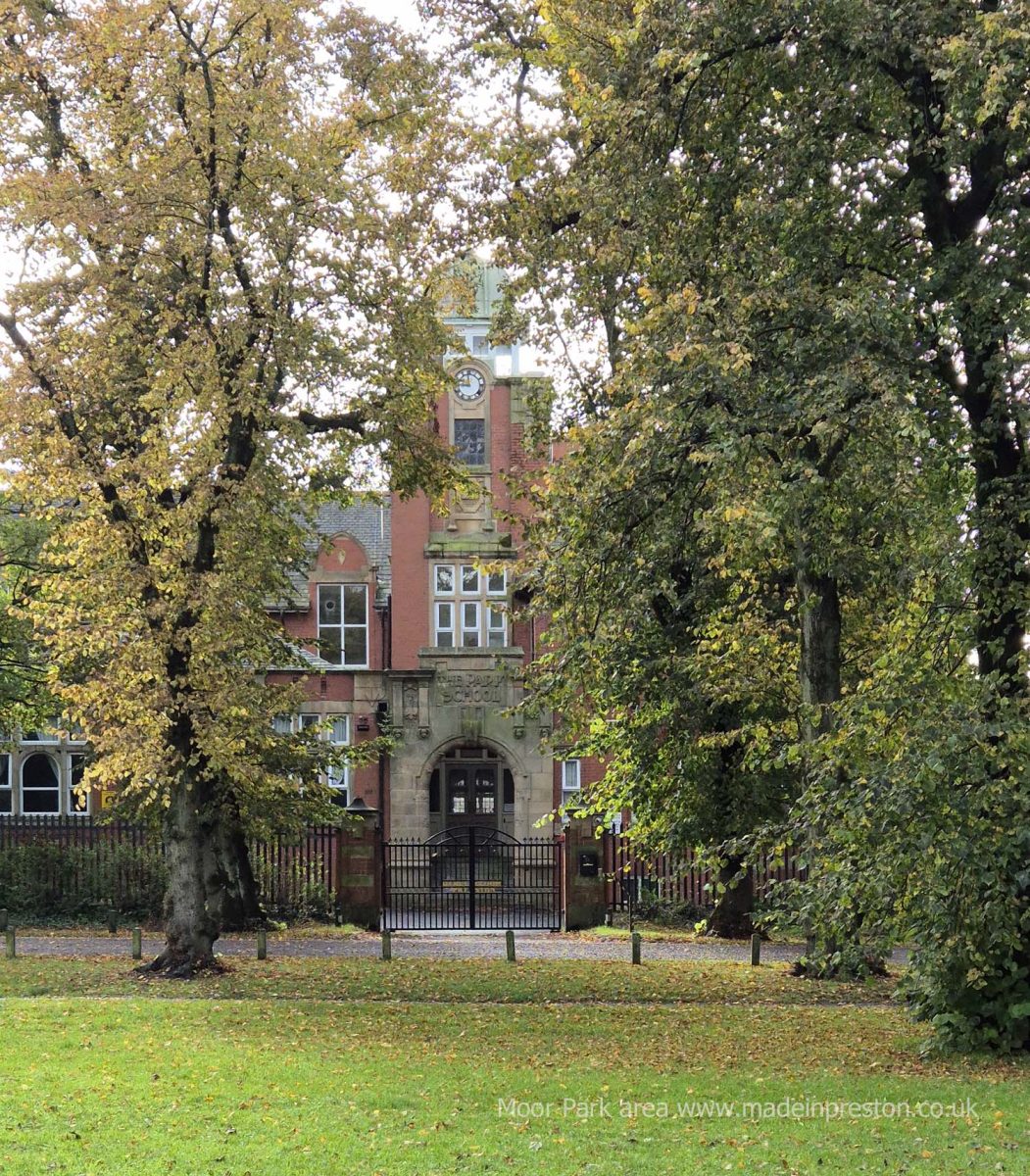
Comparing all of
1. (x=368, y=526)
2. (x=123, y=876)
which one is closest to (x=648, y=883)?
(x=123, y=876)

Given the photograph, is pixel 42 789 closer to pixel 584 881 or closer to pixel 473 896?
pixel 473 896

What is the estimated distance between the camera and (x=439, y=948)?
2366 cm

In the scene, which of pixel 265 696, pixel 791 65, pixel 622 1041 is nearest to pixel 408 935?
pixel 265 696

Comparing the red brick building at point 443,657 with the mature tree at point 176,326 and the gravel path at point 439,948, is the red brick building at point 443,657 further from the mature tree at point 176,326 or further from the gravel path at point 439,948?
the mature tree at point 176,326

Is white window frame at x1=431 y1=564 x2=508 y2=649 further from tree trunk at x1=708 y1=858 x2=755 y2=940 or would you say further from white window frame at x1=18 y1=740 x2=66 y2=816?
tree trunk at x1=708 y1=858 x2=755 y2=940

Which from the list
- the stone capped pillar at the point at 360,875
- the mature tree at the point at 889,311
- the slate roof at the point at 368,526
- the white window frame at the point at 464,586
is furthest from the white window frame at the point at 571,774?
the mature tree at the point at 889,311

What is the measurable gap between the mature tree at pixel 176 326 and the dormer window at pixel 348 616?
23.0 meters

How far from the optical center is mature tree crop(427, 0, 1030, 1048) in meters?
10.8

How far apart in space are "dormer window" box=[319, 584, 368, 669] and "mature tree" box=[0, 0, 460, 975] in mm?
22959

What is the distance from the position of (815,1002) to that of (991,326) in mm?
8712

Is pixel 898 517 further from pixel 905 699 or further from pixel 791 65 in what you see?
pixel 791 65

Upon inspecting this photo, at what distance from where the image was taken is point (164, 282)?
17547 mm

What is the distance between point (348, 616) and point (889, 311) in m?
32.3

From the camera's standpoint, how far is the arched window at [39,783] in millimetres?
42125
